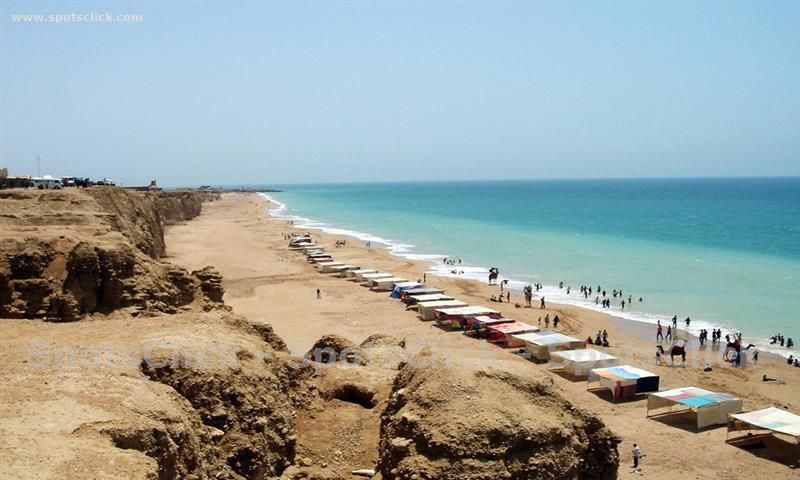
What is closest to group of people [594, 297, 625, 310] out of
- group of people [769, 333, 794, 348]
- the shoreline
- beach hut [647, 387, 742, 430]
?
the shoreline

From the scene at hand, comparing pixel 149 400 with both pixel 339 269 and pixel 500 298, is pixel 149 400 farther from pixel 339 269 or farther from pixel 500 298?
pixel 339 269

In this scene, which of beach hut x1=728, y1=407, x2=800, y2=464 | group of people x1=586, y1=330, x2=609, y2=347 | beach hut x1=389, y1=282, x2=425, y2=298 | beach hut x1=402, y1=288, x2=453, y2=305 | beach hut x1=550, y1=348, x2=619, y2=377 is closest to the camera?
beach hut x1=728, y1=407, x2=800, y2=464

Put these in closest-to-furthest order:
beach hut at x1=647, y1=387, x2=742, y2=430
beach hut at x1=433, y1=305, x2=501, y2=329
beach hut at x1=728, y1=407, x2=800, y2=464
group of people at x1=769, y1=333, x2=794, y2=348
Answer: beach hut at x1=728, y1=407, x2=800, y2=464, beach hut at x1=647, y1=387, x2=742, y2=430, group of people at x1=769, y1=333, x2=794, y2=348, beach hut at x1=433, y1=305, x2=501, y2=329

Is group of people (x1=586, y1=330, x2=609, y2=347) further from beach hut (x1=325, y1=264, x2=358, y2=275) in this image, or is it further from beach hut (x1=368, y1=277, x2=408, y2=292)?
beach hut (x1=325, y1=264, x2=358, y2=275)

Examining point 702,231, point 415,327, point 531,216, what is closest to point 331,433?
point 415,327

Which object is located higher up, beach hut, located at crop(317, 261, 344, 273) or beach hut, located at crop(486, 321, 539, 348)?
beach hut, located at crop(317, 261, 344, 273)

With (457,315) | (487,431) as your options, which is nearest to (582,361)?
(457,315)

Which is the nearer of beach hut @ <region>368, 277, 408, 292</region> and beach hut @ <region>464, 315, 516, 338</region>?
beach hut @ <region>464, 315, 516, 338</region>
